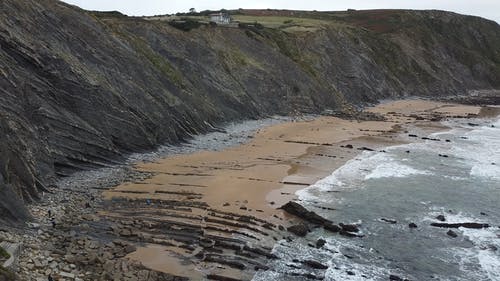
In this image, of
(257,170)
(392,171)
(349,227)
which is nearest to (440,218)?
(349,227)

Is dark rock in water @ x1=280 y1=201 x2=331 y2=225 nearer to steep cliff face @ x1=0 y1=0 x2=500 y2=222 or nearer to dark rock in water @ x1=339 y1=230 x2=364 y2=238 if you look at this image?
dark rock in water @ x1=339 y1=230 x2=364 y2=238

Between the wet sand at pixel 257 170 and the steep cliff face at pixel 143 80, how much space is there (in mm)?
4032

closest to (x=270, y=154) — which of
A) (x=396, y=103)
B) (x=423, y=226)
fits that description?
(x=423, y=226)

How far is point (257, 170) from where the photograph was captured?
34.9 meters

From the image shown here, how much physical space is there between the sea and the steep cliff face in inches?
509

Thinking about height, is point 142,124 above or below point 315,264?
above

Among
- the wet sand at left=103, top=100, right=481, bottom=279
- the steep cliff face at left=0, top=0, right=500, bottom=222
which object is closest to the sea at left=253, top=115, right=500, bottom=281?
the wet sand at left=103, top=100, right=481, bottom=279

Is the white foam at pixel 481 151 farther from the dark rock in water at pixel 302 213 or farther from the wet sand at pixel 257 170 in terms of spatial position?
the dark rock in water at pixel 302 213

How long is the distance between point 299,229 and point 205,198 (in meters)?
6.09

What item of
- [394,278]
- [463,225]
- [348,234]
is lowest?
[463,225]

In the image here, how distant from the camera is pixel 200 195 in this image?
27828mm

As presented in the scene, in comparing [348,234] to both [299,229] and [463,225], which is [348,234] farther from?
[463,225]

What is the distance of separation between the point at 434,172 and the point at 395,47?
211 feet

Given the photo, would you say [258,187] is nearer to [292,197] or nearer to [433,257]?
[292,197]
